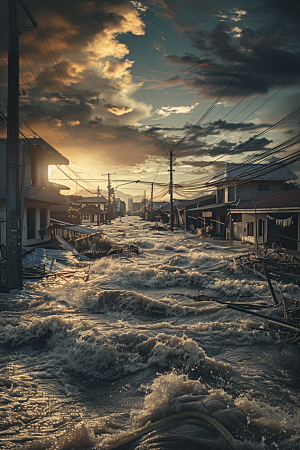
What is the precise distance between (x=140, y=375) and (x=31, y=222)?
2059 cm

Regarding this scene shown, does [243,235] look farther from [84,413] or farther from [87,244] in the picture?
[84,413]

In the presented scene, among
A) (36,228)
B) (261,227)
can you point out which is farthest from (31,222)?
(261,227)

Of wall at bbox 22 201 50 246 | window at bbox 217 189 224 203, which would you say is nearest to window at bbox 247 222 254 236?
window at bbox 217 189 224 203

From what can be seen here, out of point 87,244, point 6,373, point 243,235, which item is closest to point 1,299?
point 6,373

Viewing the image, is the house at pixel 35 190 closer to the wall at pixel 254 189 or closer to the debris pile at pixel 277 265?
the debris pile at pixel 277 265

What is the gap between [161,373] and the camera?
6.17 m

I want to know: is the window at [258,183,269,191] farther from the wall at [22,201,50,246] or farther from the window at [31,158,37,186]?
the window at [31,158,37,186]

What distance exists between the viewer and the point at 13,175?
36.5 ft

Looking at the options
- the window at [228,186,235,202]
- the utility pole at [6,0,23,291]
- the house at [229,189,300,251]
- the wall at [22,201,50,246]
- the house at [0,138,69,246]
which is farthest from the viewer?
the window at [228,186,235,202]

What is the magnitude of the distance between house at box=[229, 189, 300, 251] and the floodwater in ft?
35.8

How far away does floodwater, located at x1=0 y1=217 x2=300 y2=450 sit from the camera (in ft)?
14.4

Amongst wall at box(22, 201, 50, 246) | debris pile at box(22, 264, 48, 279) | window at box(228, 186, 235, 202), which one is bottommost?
debris pile at box(22, 264, 48, 279)

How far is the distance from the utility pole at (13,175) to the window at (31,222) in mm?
12632

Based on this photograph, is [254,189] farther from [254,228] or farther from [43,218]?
[43,218]
